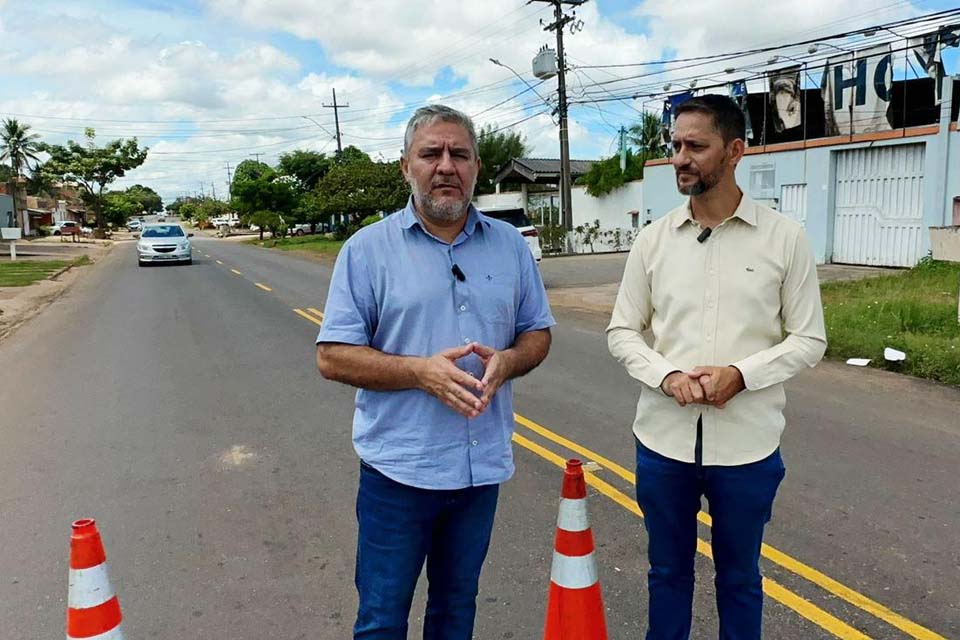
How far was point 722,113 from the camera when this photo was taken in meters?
2.45

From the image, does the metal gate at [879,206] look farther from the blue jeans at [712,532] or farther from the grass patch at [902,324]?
the blue jeans at [712,532]

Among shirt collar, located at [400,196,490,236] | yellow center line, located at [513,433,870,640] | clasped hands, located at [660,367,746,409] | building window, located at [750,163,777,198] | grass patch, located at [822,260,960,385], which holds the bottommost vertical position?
yellow center line, located at [513,433,870,640]

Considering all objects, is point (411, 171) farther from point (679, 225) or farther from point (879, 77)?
point (879, 77)

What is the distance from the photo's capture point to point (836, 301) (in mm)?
12062

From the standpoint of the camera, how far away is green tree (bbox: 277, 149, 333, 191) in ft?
200

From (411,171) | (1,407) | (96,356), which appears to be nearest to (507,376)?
(411,171)

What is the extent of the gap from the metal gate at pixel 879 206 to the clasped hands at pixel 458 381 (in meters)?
17.3

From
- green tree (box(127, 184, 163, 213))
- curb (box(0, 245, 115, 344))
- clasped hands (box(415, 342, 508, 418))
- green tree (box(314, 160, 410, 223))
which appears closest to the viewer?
clasped hands (box(415, 342, 508, 418))

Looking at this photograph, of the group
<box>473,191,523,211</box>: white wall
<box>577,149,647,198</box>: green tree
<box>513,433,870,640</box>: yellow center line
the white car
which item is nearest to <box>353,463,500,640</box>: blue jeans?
<box>513,433,870,640</box>: yellow center line

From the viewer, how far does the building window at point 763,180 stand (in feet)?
66.1

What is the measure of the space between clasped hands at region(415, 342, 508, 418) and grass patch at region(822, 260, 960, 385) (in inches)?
272

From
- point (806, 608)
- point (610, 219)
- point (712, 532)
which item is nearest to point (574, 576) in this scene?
point (712, 532)

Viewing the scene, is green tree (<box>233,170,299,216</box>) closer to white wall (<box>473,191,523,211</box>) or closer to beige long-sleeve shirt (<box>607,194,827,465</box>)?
white wall (<box>473,191,523,211</box>)

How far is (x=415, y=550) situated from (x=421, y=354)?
62 centimetres
